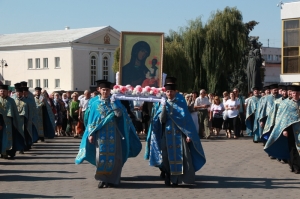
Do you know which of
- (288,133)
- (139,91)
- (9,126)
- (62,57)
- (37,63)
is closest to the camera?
(139,91)

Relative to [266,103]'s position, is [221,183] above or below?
below

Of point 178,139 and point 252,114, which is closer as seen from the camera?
point 178,139

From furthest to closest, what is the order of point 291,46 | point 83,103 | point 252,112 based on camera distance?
point 291,46 < point 83,103 < point 252,112

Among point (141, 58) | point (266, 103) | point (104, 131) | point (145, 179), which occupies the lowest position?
point (145, 179)

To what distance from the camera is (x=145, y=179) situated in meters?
12.1

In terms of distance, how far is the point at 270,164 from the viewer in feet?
47.7

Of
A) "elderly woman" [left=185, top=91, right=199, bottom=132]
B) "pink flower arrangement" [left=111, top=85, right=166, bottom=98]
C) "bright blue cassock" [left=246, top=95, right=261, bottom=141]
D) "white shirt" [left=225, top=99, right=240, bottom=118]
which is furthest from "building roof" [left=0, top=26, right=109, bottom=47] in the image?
"pink flower arrangement" [left=111, top=85, right=166, bottom=98]

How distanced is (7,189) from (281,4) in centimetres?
3423

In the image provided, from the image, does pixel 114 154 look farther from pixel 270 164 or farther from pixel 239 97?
pixel 239 97

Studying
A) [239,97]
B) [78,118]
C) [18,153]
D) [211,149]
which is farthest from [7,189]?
[239,97]

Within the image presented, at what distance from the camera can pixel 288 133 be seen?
12.9 metres

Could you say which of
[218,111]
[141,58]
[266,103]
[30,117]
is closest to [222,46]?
[218,111]

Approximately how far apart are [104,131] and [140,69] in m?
4.78

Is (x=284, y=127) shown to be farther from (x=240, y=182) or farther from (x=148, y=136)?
(x=148, y=136)
